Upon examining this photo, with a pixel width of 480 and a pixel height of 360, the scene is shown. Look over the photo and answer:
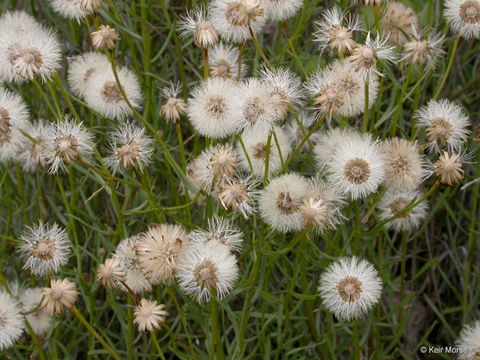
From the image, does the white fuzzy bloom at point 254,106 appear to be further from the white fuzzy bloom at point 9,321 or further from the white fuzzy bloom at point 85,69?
the white fuzzy bloom at point 9,321

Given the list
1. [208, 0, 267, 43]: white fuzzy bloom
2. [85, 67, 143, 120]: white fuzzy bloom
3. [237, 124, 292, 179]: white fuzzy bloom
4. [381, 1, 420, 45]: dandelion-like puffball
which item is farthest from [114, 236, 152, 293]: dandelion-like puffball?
[381, 1, 420, 45]: dandelion-like puffball

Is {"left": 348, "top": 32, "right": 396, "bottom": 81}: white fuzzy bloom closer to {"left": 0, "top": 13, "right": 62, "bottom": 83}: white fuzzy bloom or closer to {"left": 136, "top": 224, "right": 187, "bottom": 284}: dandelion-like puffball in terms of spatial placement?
{"left": 136, "top": 224, "right": 187, "bottom": 284}: dandelion-like puffball

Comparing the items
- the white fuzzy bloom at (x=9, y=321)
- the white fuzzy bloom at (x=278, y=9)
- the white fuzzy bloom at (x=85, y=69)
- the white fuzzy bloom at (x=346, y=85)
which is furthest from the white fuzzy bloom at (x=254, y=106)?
the white fuzzy bloom at (x=9, y=321)

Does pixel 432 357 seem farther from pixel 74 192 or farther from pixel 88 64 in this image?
pixel 88 64

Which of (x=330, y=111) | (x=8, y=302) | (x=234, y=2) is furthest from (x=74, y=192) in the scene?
(x=330, y=111)

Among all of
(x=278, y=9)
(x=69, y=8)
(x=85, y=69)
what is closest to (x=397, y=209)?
(x=278, y=9)

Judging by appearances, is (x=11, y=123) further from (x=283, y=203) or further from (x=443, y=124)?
(x=443, y=124)
